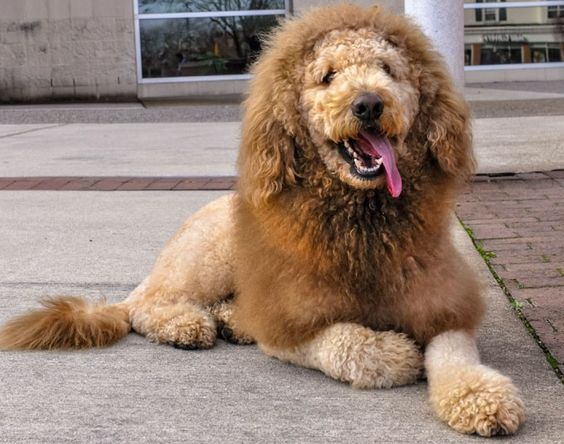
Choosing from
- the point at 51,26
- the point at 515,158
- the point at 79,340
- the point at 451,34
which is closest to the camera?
the point at 79,340

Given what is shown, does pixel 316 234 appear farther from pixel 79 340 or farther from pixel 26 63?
pixel 26 63

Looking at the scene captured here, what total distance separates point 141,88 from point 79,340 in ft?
48.2

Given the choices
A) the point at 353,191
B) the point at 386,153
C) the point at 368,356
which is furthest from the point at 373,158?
the point at 368,356

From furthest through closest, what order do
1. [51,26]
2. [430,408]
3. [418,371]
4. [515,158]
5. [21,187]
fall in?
[51,26] → [515,158] → [21,187] → [418,371] → [430,408]

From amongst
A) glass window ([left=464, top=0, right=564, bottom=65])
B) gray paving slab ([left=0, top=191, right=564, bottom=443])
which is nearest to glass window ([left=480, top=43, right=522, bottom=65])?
glass window ([left=464, top=0, right=564, bottom=65])

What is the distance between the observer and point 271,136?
3.74 meters

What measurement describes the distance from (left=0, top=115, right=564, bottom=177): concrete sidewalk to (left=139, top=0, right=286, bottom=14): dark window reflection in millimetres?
5553

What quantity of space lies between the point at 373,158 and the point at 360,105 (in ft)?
0.73

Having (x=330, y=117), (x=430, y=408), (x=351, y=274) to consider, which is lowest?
(x=430, y=408)

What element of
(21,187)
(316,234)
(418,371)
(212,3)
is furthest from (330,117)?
(212,3)

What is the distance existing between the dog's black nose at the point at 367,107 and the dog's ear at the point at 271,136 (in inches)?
12.9

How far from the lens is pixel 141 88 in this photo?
61.0 ft

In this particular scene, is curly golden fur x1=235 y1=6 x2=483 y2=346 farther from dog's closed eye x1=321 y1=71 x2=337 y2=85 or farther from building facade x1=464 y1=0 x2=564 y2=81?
building facade x1=464 y1=0 x2=564 y2=81

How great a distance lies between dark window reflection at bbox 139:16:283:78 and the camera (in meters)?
18.5
